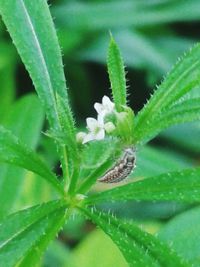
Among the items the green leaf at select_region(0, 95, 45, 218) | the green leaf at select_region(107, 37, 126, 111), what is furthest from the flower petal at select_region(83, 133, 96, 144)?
the green leaf at select_region(0, 95, 45, 218)

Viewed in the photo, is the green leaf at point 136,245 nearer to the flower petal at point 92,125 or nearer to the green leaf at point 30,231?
the green leaf at point 30,231

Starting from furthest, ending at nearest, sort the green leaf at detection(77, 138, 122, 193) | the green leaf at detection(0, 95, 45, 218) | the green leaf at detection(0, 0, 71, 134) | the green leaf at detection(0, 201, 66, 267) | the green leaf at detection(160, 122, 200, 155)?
the green leaf at detection(160, 122, 200, 155), the green leaf at detection(0, 95, 45, 218), the green leaf at detection(0, 0, 71, 134), the green leaf at detection(0, 201, 66, 267), the green leaf at detection(77, 138, 122, 193)

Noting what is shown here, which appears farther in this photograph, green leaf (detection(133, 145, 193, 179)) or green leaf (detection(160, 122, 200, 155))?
green leaf (detection(160, 122, 200, 155))

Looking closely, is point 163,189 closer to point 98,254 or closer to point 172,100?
point 172,100

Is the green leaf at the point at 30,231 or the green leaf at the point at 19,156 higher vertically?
the green leaf at the point at 19,156

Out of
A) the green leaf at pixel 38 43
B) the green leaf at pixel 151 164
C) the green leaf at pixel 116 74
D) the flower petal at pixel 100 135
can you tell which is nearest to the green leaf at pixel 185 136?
the green leaf at pixel 151 164

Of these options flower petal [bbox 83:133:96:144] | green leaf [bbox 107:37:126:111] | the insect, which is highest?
green leaf [bbox 107:37:126:111]

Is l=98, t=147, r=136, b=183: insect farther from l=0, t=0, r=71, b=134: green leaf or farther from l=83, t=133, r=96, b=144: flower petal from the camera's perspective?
l=0, t=0, r=71, b=134: green leaf

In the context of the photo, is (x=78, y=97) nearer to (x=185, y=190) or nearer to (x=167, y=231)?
(x=167, y=231)
